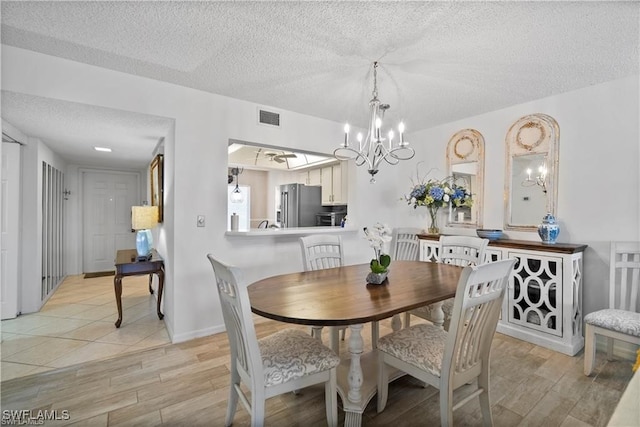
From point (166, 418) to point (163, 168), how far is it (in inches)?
101

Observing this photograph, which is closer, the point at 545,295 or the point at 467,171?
the point at 545,295

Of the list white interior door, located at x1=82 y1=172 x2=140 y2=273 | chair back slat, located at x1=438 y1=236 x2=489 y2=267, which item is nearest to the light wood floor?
chair back slat, located at x1=438 y1=236 x2=489 y2=267

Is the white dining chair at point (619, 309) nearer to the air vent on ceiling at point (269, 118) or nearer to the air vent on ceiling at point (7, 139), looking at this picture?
the air vent on ceiling at point (269, 118)

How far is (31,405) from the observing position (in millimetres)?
1831

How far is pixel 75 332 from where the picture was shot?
287cm

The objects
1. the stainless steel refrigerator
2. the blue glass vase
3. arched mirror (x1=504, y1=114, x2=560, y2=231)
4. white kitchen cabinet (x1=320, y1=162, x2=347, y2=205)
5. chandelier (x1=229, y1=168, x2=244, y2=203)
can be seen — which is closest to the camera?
the blue glass vase

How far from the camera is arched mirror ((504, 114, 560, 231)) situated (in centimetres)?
292

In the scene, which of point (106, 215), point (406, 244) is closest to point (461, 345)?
point (406, 244)

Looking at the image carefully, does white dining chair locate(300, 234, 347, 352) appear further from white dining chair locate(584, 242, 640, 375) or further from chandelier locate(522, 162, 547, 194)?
chandelier locate(522, 162, 547, 194)

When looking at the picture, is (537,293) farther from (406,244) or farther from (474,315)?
(474,315)

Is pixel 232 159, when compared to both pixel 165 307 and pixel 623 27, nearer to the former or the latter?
pixel 165 307

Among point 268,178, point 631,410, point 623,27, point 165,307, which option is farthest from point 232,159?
point 631,410

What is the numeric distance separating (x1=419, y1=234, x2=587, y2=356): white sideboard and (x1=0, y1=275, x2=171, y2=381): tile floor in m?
3.42

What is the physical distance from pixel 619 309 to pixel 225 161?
149 inches
